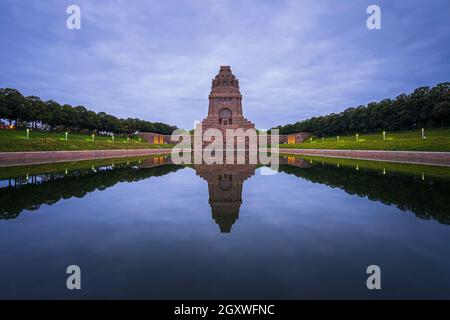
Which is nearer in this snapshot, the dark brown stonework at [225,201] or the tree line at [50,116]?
the dark brown stonework at [225,201]

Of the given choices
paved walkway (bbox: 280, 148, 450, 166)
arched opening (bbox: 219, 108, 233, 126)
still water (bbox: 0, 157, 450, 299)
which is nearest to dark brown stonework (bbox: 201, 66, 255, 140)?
arched opening (bbox: 219, 108, 233, 126)

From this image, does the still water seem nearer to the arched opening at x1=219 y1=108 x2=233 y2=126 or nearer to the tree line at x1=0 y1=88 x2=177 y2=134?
the tree line at x1=0 y1=88 x2=177 y2=134

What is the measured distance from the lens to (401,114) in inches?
1989

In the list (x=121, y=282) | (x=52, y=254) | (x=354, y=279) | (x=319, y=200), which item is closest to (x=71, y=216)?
(x=52, y=254)

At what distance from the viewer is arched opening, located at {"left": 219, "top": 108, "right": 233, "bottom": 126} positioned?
219 ft

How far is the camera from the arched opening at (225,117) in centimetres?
6688

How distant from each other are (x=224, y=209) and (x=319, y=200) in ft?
8.19

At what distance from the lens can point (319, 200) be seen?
6.84 meters

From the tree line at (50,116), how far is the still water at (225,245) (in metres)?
45.4

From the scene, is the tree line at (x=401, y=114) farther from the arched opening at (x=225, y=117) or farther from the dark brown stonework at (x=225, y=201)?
the dark brown stonework at (x=225, y=201)

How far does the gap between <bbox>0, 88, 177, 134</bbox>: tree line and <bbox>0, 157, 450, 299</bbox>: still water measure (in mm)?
45416

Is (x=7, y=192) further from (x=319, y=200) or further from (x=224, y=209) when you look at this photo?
(x=319, y=200)

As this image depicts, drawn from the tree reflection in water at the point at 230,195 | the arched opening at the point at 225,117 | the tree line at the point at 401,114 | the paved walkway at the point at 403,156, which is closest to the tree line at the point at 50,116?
the arched opening at the point at 225,117

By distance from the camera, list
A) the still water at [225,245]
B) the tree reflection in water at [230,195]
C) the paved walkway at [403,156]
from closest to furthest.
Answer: the still water at [225,245], the tree reflection in water at [230,195], the paved walkway at [403,156]
